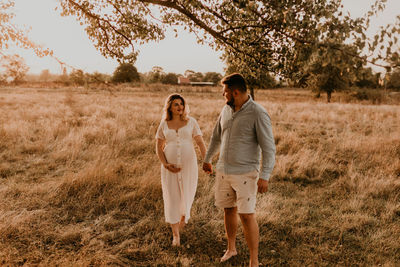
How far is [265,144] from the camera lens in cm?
293

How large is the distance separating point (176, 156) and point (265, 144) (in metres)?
1.34

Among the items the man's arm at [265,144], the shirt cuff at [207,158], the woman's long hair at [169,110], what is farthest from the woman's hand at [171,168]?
the man's arm at [265,144]

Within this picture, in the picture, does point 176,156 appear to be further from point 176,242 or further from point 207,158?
point 176,242

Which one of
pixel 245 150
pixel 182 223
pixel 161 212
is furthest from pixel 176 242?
pixel 245 150

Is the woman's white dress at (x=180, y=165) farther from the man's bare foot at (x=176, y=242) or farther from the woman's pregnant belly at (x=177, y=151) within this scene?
the man's bare foot at (x=176, y=242)

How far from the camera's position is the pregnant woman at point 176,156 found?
3738 mm

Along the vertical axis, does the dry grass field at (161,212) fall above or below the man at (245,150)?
below

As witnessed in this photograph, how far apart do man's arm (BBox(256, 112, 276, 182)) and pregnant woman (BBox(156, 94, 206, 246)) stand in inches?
43.0

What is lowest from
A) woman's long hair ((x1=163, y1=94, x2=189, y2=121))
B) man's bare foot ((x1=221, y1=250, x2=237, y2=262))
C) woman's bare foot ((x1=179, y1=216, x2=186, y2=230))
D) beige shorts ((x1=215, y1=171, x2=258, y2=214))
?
man's bare foot ((x1=221, y1=250, x2=237, y2=262))

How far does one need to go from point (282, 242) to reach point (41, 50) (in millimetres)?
4633

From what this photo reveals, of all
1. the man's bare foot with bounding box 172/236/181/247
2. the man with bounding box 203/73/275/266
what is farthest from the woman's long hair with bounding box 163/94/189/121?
the man's bare foot with bounding box 172/236/181/247

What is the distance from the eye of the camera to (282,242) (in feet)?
13.0

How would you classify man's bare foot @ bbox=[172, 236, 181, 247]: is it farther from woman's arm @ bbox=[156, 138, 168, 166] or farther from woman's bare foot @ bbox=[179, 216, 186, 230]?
woman's arm @ bbox=[156, 138, 168, 166]

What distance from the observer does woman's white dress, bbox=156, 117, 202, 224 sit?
3740 mm
